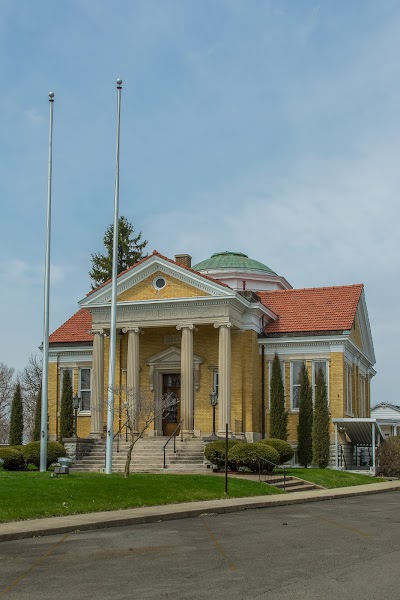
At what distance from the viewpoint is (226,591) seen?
9.66 meters

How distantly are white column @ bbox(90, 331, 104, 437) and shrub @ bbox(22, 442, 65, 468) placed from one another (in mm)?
5245

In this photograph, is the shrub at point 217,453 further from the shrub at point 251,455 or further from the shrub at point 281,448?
the shrub at point 281,448

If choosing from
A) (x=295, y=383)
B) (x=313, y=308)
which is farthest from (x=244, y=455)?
(x=313, y=308)

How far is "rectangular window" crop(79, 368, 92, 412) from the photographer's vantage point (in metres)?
43.3

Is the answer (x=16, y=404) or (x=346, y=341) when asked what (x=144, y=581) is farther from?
(x=16, y=404)

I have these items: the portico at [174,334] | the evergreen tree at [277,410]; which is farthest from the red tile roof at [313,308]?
the evergreen tree at [277,410]

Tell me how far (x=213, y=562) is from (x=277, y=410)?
26.4 meters

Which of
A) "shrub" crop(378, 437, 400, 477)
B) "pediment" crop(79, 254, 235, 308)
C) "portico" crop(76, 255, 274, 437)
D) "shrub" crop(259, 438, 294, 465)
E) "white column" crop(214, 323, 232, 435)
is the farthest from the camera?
"shrub" crop(378, 437, 400, 477)

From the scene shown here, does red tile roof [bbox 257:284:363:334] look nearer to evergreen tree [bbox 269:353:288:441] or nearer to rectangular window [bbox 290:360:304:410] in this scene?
rectangular window [bbox 290:360:304:410]

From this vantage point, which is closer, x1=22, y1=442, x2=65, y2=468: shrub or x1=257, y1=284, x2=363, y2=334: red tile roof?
x1=22, y1=442, x2=65, y2=468: shrub

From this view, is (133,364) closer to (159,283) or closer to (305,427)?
(159,283)

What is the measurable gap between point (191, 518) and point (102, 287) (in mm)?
20432

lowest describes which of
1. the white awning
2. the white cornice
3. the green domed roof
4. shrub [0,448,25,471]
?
shrub [0,448,25,471]

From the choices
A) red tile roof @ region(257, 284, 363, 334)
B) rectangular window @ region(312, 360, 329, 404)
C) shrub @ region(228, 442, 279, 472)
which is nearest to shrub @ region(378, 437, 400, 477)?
rectangular window @ region(312, 360, 329, 404)
